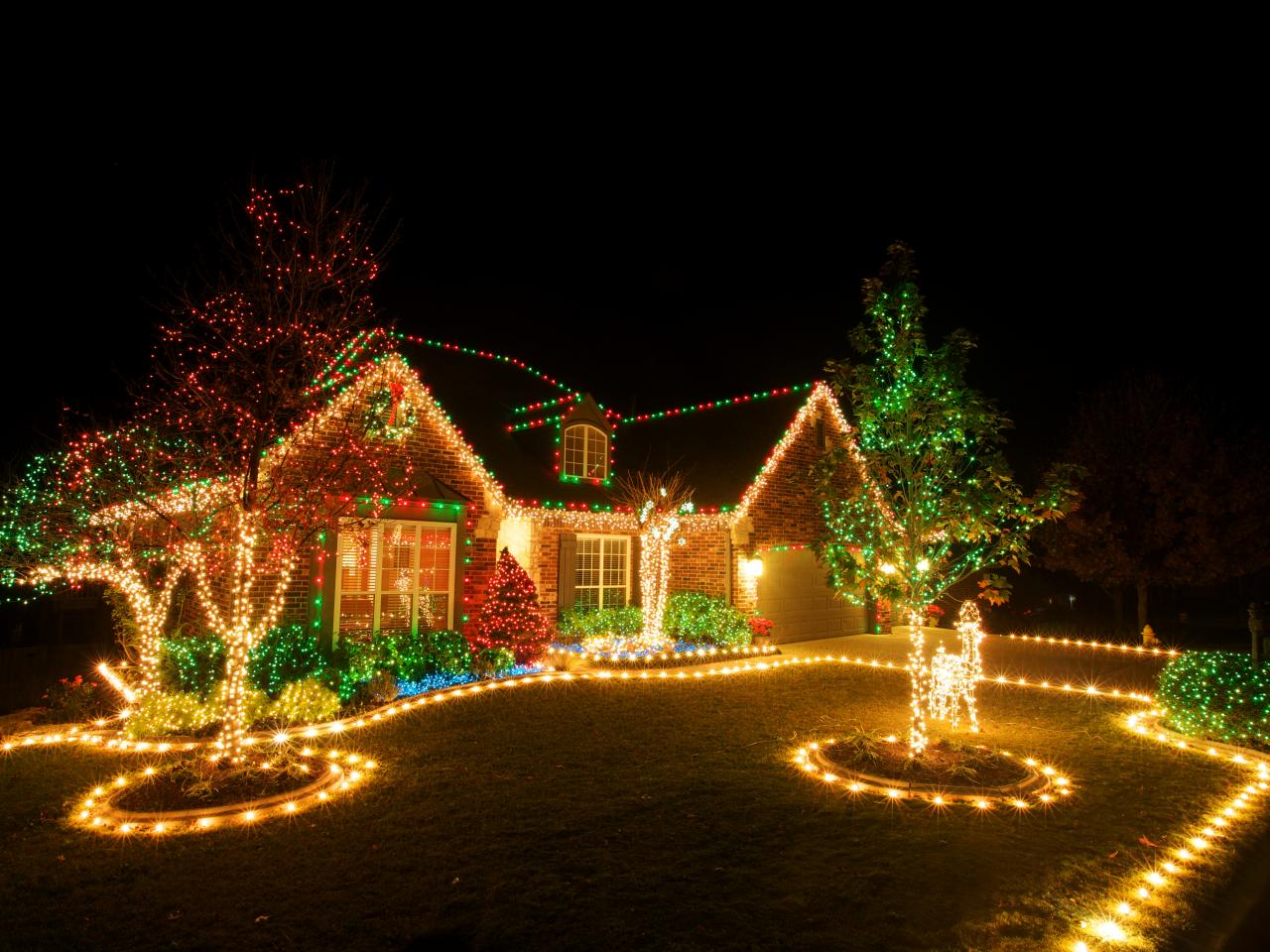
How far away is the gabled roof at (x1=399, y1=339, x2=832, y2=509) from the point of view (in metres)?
15.8

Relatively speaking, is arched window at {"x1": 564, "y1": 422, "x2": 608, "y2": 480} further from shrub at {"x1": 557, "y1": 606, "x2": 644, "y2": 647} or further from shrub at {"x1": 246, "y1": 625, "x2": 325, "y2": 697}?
shrub at {"x1": 246, "y1": 625, "x2": 325, "y2": 697}

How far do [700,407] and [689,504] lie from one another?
6010 millimetres

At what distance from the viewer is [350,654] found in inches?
410

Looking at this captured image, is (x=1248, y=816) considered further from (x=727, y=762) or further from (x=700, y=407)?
(x=700, y=407)

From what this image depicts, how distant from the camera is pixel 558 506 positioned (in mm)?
15656

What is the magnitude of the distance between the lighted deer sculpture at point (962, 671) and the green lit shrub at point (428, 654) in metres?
6.82

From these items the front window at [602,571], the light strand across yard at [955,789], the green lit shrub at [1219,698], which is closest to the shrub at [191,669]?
the light strand across yard at [955,789]

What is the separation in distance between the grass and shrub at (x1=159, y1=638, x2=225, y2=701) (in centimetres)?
143

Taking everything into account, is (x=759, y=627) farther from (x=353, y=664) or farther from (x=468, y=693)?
(x=353, y=664)

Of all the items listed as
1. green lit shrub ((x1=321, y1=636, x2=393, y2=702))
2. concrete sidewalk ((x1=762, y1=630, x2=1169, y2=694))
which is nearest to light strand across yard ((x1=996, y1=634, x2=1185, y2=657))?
concrete sidewalk ((x1=762, y1=630, x2=1169, y2=694))

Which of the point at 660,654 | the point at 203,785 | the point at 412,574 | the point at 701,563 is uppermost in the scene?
the point at 701,563

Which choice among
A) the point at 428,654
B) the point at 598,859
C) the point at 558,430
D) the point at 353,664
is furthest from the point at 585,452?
the point at 598,859

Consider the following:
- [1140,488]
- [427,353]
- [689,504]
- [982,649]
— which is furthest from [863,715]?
[1140,488]

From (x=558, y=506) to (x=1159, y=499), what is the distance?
1620 cm
